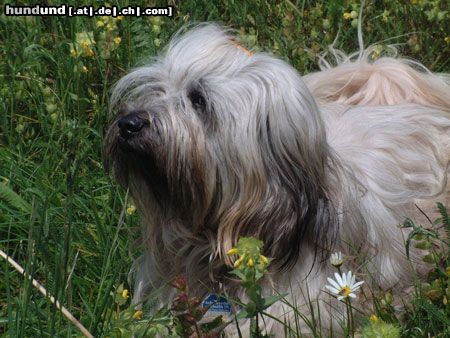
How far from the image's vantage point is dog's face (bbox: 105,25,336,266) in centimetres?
315

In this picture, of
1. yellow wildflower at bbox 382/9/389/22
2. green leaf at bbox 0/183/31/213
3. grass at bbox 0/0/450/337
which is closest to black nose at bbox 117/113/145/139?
grass at bbox 0/0/450/337

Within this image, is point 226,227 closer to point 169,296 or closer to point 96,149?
point 169,296

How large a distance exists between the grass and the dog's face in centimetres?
32

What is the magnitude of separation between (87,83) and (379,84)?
3.94ft

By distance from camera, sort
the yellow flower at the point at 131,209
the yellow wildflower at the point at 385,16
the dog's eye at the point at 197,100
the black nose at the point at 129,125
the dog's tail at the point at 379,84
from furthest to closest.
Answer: the yellow wildflower at the point at 385,16 → the dog's tail at the point at 379,84 → the yellow flower at the point at 131,209 → the dog's eye at the point at 197,100 → the black nose at the point at 129,125

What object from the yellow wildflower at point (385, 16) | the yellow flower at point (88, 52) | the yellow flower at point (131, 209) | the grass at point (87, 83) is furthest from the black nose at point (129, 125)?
the yellow wildflower at point (385, 16)

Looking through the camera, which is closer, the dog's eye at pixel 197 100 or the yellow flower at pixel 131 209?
the dog's eye at pixel 197 100

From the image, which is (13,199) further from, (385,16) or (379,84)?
(385,16)

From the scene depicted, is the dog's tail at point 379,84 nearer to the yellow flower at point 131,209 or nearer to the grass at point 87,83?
the grass at point 87,83

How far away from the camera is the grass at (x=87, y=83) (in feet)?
12.3

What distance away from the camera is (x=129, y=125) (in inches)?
122

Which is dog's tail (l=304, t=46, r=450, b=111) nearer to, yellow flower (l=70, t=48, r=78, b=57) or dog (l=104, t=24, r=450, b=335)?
dog (l=104, t=24, r=450, b=335)

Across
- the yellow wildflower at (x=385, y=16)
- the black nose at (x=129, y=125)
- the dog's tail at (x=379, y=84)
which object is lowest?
the dog's tail at (x=379, y=84)

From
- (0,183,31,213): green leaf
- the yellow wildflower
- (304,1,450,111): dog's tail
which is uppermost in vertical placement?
the yellow wildflower
